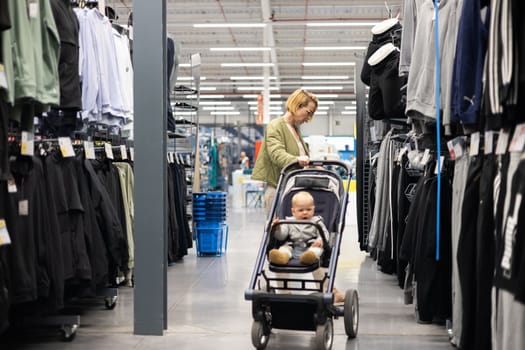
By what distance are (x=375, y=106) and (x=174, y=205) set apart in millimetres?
2756

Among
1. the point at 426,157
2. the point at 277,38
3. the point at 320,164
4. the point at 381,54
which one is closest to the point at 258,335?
the point at 320,164

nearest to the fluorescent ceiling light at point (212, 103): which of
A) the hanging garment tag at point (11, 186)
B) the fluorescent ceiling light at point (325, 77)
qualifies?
the fluorescent ceiling light at point (325, 77)

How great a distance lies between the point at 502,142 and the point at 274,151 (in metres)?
2.22

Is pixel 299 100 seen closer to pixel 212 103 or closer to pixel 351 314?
pixel 351 314

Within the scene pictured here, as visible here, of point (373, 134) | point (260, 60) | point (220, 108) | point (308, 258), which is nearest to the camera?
point (308, 258)

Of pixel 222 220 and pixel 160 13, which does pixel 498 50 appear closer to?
pixel 160 13

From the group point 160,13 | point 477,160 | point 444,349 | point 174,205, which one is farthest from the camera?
point 174,205

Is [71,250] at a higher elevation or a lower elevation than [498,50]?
lower

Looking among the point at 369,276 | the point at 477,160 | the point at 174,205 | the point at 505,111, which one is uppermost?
the point at 505,111

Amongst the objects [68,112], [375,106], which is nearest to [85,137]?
[68,112]

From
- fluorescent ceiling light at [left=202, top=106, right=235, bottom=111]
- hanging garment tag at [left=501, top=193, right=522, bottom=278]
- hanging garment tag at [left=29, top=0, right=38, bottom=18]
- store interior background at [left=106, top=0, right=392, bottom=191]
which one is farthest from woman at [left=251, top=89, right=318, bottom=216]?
fluorescent ceiling light at [left=202, top=106, right=235, bottom=111]

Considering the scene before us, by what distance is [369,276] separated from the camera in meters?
6.31

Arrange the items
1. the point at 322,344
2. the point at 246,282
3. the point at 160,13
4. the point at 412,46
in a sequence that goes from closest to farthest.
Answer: the point at 322,344, the point at 160,13, the point at 412,46, the point at 246,282

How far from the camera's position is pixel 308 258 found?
3639mm
